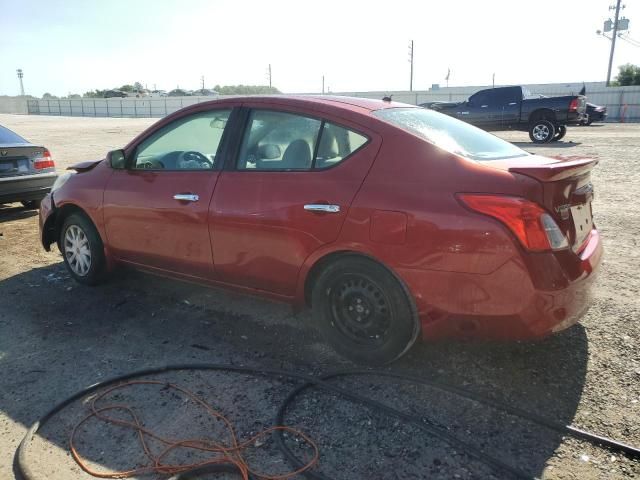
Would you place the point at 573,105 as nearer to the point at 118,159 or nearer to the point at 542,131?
the point at 542,131

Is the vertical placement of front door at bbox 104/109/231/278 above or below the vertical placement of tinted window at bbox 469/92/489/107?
below

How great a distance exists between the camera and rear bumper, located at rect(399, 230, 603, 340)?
281 centimetres

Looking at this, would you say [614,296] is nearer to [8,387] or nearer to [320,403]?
[320,403]

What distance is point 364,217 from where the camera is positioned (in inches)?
125

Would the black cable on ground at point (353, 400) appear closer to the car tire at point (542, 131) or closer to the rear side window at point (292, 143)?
the rear side window at point (292, 143)

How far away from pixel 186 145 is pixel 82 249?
5.15ft

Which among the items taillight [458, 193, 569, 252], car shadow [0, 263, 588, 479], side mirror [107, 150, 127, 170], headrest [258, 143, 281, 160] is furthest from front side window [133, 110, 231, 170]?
taillight [458, 193, 569, 252]

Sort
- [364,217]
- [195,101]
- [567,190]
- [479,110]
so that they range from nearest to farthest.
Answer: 1. [567,190]
2. [364,217]
3. [479,110]
4. [195,101]

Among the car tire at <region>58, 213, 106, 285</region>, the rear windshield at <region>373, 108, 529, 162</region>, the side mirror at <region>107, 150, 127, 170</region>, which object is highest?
the rear windshield at <region>373, 108, 529, 162</region>

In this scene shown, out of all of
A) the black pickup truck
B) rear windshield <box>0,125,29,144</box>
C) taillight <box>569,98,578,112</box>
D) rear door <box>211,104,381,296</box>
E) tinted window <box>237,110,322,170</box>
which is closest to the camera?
rear door <box>211,104,381,296</box>

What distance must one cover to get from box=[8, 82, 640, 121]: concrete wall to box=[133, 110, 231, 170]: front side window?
2019 cm

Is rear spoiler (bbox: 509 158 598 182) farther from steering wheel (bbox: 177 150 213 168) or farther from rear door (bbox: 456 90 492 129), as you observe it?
rear door (bbox: 456 90 492 129)

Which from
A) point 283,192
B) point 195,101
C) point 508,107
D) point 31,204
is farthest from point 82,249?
point 195,101

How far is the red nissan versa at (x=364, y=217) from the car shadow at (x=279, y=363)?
356mm
